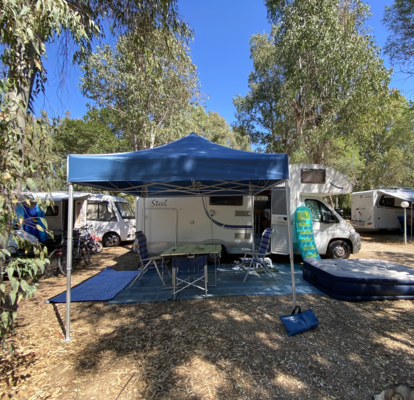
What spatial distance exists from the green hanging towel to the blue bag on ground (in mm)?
3030

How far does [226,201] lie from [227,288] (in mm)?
2468

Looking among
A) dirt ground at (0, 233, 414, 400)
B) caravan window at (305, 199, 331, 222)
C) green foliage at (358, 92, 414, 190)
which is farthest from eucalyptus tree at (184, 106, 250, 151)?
dirt ground at (0, 233, 414, 400)

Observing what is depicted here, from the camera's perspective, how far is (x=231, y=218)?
6.56 m

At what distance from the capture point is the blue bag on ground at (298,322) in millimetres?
3110

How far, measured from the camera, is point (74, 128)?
615 inches

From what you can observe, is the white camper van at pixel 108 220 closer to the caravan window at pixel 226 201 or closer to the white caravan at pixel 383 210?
the caravan window at pixel 226 201

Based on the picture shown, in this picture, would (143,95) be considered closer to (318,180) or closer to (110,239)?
(110,239)

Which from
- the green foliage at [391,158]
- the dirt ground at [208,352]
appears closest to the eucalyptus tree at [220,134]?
the green foliage at [391,158]

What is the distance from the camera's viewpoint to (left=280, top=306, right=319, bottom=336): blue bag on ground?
3.11 metres

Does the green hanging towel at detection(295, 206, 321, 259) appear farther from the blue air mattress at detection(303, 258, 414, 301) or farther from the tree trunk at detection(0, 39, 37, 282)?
the tree trunk at detection(0, 39, 37, 282)

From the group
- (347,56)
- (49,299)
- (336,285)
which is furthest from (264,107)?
(49,299)

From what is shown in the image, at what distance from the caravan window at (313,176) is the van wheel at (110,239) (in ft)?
24.1

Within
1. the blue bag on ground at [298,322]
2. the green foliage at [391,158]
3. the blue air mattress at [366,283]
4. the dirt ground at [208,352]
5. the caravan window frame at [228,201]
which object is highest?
the green foliage at [391,158]

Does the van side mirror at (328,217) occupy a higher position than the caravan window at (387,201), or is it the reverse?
the caravan window at (387,201)
